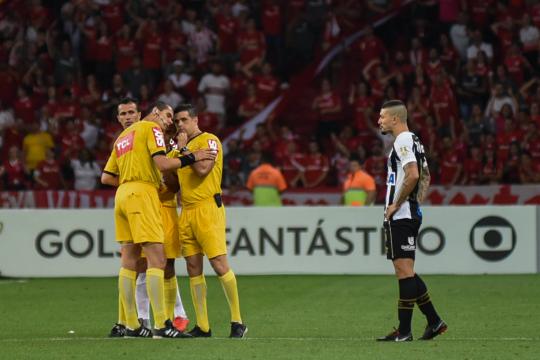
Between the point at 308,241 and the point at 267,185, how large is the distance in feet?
6.82

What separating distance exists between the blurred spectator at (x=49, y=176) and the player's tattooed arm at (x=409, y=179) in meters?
12.8

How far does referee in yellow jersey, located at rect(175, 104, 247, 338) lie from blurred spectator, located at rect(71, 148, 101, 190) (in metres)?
11.1

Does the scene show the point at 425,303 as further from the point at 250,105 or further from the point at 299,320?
the point at 250,105

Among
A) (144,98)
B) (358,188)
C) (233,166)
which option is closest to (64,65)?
(144,98)

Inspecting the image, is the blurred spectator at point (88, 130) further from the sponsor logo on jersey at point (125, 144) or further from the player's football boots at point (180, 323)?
the sponsor logo on jersey at point (125, 144)

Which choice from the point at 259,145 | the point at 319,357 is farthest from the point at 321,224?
the point at 319,357

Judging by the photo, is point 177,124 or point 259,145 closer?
point 177,124

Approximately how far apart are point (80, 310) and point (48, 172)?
28.4ft

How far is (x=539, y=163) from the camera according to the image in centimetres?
2098

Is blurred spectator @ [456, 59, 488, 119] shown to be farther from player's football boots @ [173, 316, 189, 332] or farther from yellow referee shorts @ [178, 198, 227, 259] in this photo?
yellow referee shorts @ [178, 198, 227, 259]

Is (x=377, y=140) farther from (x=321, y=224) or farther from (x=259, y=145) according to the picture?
(x=321, y=224)

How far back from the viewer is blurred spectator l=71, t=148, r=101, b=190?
21766 mm

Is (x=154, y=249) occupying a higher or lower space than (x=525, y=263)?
higher

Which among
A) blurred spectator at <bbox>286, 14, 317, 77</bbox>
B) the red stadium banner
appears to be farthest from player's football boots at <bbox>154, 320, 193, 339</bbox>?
blurred spectator at <bbox>286, 14, 317, 77</bbox>
